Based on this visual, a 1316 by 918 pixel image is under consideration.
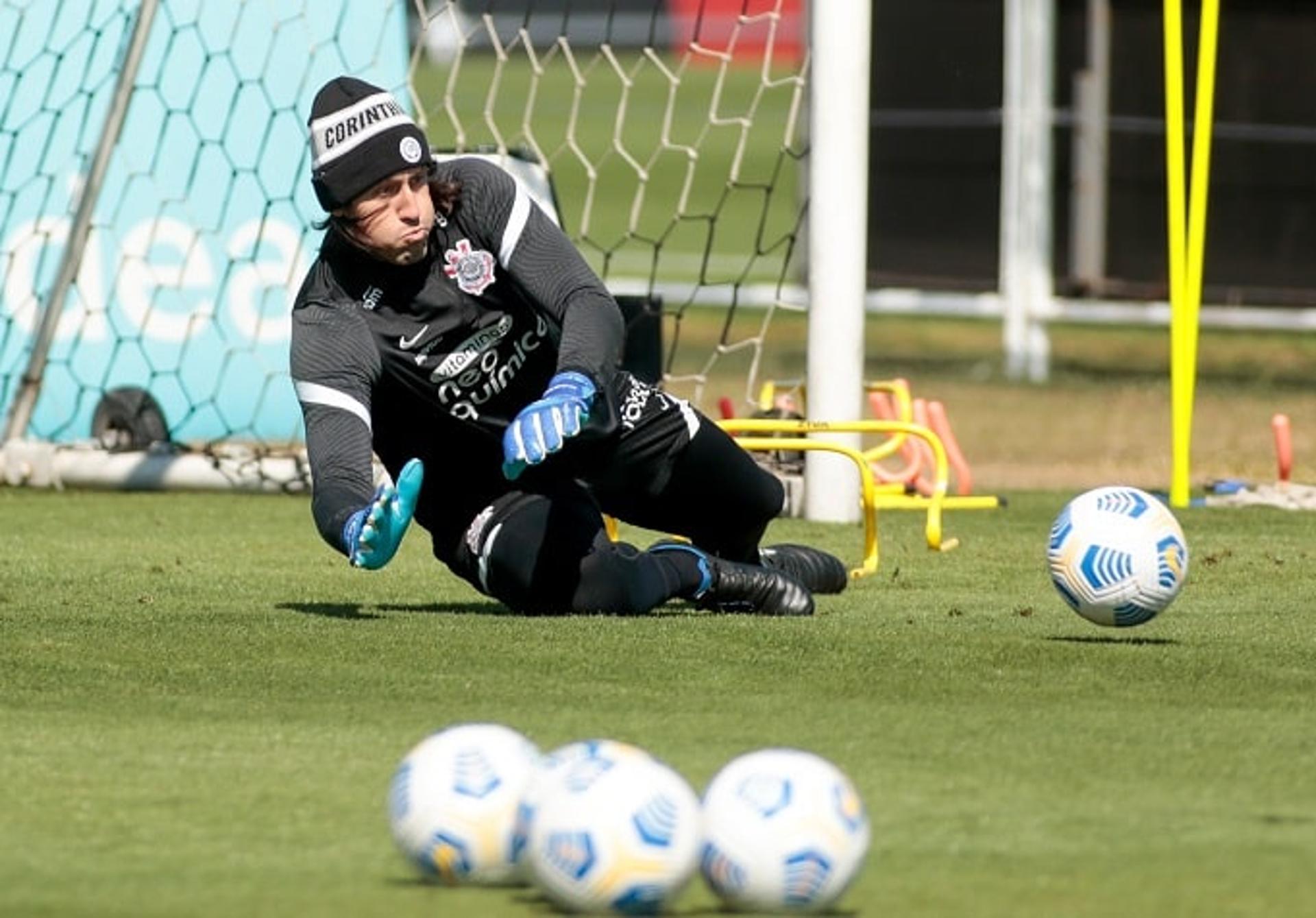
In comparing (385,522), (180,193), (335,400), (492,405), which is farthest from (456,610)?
(180,193)

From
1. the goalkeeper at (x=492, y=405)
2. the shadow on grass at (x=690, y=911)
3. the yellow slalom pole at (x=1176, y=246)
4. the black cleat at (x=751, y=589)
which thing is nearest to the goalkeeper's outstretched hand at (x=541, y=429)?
the goalkeeper at (x=492, y=405)

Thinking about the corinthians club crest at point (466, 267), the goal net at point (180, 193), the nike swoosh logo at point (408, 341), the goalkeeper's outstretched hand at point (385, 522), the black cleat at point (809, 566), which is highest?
the goal net at point (180, 193)

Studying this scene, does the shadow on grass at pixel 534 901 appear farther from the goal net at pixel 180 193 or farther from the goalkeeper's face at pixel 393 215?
the goal net at pixel 180 193

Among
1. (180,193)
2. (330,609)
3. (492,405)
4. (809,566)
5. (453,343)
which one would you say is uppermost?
(180,193)

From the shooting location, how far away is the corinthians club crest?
7.08 metres

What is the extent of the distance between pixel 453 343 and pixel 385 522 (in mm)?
976

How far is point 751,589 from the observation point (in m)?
7.41

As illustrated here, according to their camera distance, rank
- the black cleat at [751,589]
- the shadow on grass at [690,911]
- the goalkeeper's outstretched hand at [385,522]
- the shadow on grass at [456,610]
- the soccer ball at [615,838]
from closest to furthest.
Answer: the soccer ball at [615,838] < the shadow on grass at [690,911] < the goalkeeper's outstretched hand at [385,522] < the shadow on grass at [456,610] < the black cleat at [751,589]

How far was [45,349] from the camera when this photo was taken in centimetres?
1146

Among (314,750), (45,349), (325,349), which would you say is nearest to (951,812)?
(314,750)

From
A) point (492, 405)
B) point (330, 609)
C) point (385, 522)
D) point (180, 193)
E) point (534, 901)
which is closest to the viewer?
point (534, 901)

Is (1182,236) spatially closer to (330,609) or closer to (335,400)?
(330,609)

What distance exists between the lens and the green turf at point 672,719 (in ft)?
14.5

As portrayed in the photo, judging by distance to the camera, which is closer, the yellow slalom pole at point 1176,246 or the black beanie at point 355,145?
the black beanie at point 355,145
